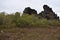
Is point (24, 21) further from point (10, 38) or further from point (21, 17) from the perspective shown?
point (10, 38)

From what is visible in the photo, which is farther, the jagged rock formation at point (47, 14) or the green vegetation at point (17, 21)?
the jagged rock formation at point (47, 14)

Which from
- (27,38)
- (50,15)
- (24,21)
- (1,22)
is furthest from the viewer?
(50,15)

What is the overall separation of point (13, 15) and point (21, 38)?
16201 millimetres

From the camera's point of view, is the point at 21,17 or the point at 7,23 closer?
the point at 7,23

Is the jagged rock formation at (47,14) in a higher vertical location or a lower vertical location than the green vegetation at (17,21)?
higher

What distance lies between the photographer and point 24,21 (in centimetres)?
3531

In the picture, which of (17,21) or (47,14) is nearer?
(17,21)

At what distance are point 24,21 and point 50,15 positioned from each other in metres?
13.5

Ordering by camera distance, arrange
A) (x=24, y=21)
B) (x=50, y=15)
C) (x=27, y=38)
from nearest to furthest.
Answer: (x=27, y=38) → (x=24, y=21) → (x=50, y=15)

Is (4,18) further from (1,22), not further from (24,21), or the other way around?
(24,21)

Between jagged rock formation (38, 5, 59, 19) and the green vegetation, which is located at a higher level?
jagged rock formation (38, 5, 59, 19)

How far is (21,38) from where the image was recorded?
21.8m

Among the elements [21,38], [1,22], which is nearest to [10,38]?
[21,38]

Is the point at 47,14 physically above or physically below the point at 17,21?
above
